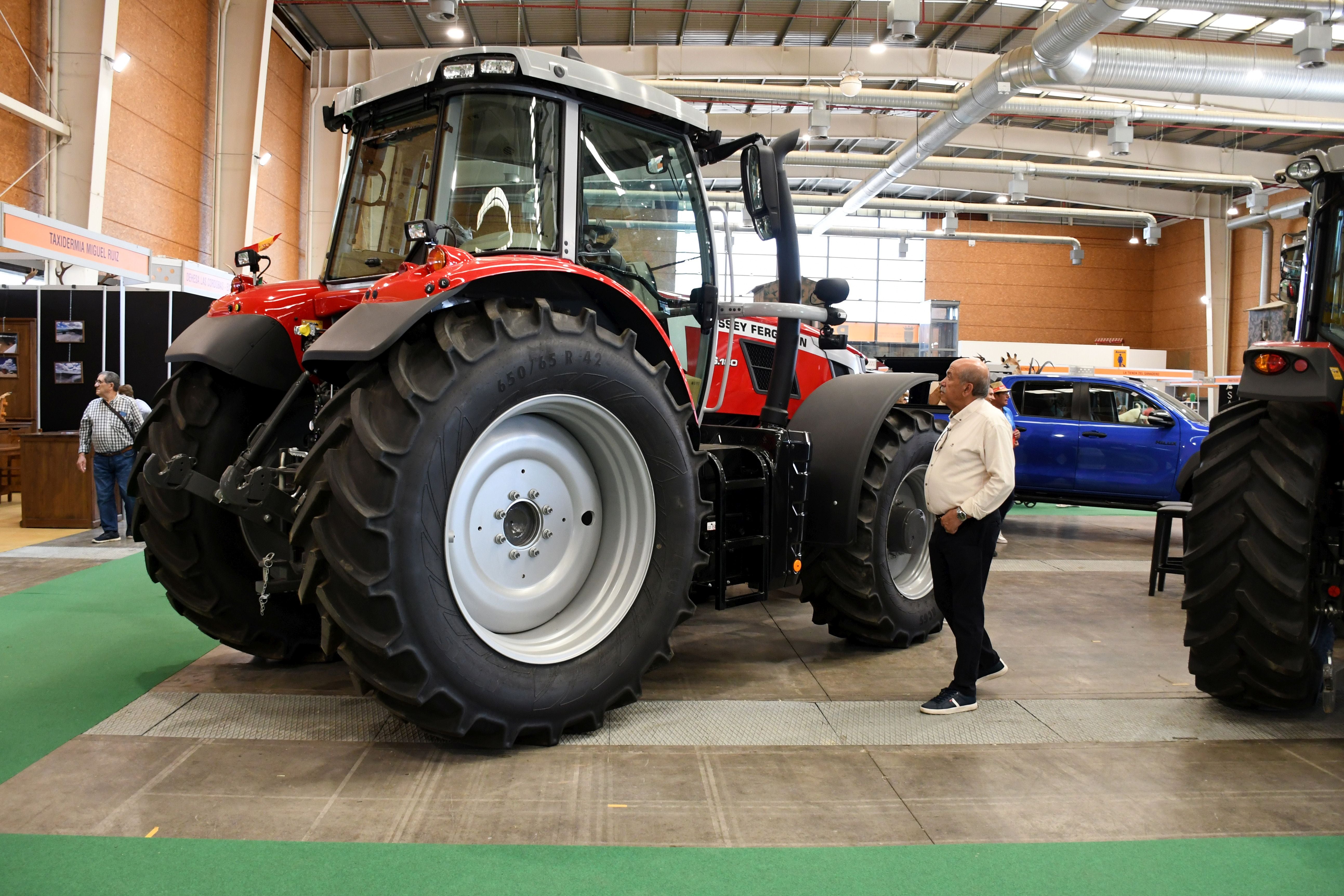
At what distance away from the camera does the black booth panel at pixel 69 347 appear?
11.4 metres

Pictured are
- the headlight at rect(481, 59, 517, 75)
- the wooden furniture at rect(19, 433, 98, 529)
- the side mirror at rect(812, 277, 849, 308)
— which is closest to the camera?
the headlight at rect(481, 59, 517, 75)

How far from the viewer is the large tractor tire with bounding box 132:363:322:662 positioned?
12.1 feet

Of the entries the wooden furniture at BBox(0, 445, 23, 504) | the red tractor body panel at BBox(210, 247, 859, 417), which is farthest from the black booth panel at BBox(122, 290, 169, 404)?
the red tractor body panel at BBox(210, 247, 859, 417)

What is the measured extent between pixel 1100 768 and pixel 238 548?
3.46m

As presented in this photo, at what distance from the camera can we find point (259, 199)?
1608 centimetres

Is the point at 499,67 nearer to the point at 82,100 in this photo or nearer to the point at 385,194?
the point at 385,194

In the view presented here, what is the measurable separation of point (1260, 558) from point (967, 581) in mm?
1078

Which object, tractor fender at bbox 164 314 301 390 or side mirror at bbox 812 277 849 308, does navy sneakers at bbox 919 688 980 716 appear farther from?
tractor fender at bbox 164 314 301 390

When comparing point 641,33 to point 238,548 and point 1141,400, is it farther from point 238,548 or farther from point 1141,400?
point 238,548

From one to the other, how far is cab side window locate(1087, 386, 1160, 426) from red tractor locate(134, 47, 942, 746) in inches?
239

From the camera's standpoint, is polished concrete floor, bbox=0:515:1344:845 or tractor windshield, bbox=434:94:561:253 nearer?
polished concrete floor, bbox=0:515:1344:845

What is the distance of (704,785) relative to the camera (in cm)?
300

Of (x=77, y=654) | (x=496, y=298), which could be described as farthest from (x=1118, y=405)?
(x=77, y=654)

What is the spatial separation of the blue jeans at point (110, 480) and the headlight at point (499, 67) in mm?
6668
